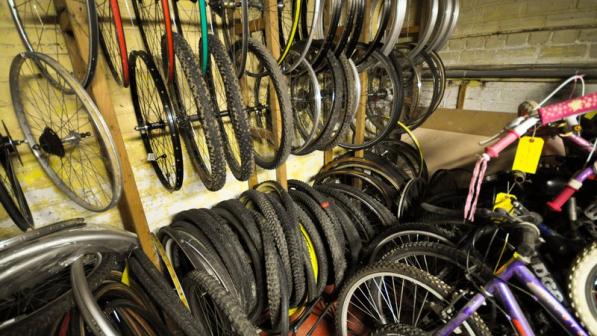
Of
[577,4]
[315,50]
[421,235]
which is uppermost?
[577,4]

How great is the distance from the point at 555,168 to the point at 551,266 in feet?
1.62

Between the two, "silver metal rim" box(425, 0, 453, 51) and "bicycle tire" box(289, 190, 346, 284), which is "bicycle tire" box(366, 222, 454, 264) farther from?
"silver metal rim" box(425, 0, 453, 51)

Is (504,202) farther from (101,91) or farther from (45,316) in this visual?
(101,91)

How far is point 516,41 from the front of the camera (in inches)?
79.7

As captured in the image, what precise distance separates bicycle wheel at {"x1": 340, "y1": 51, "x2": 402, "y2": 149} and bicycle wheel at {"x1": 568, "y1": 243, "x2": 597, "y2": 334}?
1283mm

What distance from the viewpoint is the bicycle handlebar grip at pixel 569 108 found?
2.63 ft

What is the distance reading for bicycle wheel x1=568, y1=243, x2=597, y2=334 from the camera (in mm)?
875

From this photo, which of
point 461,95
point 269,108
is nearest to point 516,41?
point 461,95

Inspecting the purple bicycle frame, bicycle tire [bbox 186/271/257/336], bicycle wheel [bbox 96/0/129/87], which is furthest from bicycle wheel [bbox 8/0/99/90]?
the purple bicycle frame

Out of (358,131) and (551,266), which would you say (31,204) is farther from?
(551,266)

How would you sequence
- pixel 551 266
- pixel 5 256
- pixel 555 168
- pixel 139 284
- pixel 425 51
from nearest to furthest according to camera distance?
pixel 5 256
pixel 139 284
pixel 551 266
pixel 555 168
pixel 425 51

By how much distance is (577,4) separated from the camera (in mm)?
1724

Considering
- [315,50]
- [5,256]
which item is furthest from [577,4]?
[5,256]

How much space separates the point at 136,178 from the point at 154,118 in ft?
1.42
